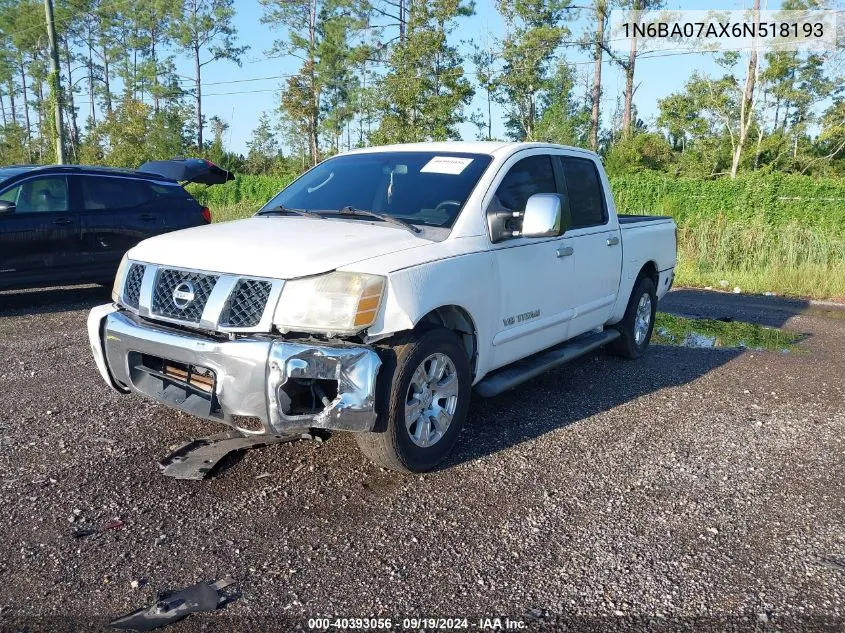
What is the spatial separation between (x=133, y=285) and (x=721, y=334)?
669cm

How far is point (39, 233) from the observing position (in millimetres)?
8242

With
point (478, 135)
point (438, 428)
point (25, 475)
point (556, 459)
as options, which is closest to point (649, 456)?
point (556, 459)

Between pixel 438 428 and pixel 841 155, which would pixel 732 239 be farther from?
pixel 841 155

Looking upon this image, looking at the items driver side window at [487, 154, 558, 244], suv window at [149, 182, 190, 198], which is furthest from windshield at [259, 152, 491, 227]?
suv window at [149, 182, 190, 198]

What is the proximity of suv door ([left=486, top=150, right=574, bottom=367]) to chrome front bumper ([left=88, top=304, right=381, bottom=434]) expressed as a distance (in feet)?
4.17

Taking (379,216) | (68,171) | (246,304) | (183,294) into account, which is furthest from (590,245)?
(68,171)

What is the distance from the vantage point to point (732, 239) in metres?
14.4

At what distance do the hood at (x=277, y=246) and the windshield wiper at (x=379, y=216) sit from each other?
0.16 ft

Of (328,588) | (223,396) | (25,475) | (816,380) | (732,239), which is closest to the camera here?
(328,588)

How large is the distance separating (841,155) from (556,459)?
3902 cm

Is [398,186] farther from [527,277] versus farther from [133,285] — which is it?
[133,285]

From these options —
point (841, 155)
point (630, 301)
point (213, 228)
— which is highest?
point (841, 155)

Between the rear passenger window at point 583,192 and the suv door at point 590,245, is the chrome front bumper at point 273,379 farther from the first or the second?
the rear passenger window at point 583,192

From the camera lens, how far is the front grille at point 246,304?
3.42 m
